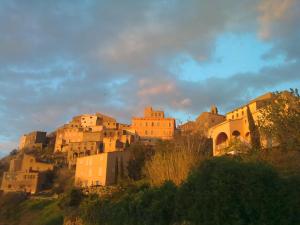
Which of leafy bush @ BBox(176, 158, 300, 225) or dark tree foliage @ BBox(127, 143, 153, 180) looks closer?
leafy bush @ BBox(176, 158, 300, 225)

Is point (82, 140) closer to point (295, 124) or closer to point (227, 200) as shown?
point (295, 124)

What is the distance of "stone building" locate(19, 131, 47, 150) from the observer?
10125 centimetres

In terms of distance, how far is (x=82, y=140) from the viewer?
92.2 meters

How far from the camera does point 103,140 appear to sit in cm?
8394

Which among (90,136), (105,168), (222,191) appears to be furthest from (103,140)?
(222,191)

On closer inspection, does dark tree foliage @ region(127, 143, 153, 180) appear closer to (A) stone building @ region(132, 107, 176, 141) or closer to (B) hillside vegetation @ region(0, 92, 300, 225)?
(B) hillside vegetation @ region(0, 92, 300, 225)

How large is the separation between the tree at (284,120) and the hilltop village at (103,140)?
8.39 feet

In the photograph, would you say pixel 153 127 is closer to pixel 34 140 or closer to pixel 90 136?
pixel 90 136

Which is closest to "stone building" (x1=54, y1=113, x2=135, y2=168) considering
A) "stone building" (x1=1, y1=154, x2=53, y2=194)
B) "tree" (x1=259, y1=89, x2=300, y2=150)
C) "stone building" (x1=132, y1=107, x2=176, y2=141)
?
"stone building" (x1=132, y1=107, x2=176, y2=141)

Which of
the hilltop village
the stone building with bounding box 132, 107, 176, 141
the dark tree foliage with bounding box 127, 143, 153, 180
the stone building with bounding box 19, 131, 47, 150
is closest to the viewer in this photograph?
the dark tree foliage with bounding box 127, 143, 153, 180

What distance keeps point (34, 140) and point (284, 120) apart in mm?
91735

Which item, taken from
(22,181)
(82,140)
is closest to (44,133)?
(82,140)

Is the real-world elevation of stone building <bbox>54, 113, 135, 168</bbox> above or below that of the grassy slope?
above

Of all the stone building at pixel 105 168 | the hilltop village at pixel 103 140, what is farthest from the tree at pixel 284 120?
the stone building at pixel 105 168
